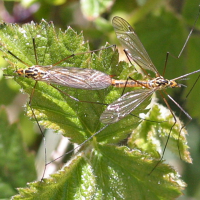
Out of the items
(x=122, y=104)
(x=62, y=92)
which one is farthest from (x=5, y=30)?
(x=122, y=104)

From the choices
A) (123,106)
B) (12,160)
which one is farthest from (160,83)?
(12,160)

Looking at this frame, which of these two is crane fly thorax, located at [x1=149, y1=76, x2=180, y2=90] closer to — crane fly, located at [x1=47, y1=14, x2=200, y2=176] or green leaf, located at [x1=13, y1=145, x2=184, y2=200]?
crane fly, located at [x1=47, y1=14, x2=200, y2=176]

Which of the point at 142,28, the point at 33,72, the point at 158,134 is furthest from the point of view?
the point at 142,28

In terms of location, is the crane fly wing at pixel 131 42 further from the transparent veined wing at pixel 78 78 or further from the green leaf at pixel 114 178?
the green leaf at pixel 114 178

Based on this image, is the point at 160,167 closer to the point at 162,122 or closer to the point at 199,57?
the point at 162,122

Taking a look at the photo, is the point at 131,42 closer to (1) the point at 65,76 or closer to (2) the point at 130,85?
(2) the point at 130,85

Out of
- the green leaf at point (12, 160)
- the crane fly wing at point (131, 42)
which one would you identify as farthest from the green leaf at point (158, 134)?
the green leaf at point (12, 160)
